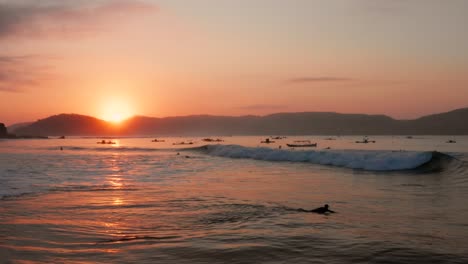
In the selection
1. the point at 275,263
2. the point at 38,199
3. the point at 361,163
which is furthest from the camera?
the point at 361,163

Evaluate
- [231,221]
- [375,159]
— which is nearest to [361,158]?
[375,159]

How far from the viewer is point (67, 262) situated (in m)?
10.0

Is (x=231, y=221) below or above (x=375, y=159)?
below

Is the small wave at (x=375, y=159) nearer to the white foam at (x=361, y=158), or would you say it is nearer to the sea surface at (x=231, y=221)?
the white foam at (x=361, y=158)

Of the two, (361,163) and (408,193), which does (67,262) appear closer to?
(408,193)

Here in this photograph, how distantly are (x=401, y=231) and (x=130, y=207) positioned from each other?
1026 cm

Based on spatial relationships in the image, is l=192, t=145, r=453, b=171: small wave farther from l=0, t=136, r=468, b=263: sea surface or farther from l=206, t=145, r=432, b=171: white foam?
l=0, t=136, r=468, b=263: sea surface

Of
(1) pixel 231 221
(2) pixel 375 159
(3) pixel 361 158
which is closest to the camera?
(1) pixel 231 221

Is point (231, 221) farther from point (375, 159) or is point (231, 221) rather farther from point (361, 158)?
point (361, 158)

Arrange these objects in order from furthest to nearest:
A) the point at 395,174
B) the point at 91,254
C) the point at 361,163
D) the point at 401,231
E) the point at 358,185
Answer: the point at 361,163 < the point at 395,174 < the point at 358,185 < the point at 401,231 < the point at 91,254

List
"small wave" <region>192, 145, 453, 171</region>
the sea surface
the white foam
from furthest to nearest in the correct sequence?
the white foam
"small wave" <region>192, 145, 453, 171</region>
the sea surface

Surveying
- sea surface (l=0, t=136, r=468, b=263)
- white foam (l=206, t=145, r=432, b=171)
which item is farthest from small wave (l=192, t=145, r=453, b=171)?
sea surface (l=0, t=136, r=468, b=263)

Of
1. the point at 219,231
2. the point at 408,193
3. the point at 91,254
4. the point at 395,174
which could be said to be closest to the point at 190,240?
the point at 219,231

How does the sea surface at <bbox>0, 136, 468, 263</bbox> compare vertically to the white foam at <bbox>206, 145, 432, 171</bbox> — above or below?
below
